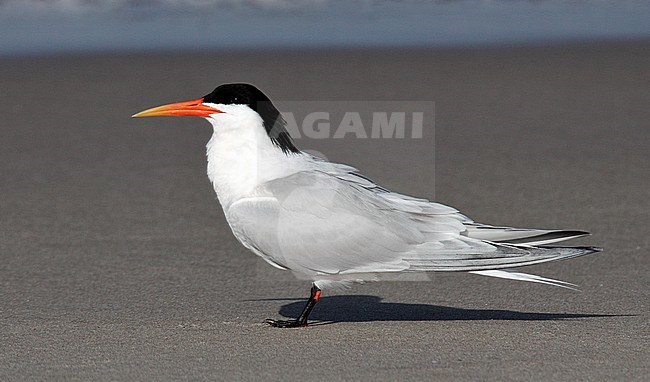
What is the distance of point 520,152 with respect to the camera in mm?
8070

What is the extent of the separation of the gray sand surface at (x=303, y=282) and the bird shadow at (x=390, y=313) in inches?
0.6

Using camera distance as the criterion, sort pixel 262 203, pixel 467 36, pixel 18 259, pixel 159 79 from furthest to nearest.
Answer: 1. pixel 467 36
2. pixel 159 79
3. pixel 18 259
4. pixel 262 203

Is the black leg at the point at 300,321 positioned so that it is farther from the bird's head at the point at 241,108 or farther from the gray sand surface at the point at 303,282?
the bird's head at the point at 241,108

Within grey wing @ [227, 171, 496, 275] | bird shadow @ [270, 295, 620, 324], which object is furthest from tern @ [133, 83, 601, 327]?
bird shadow @ [270, 295, 620, 324]

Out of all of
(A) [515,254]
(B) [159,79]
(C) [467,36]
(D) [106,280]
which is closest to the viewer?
(A) [515,254]

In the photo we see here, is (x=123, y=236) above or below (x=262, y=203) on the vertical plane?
below

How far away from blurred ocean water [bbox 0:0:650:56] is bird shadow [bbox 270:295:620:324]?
1291cm

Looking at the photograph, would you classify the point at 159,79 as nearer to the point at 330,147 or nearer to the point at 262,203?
the point at 330,147

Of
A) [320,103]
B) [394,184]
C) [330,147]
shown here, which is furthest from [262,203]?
[320,103]

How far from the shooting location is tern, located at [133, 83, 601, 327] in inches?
152

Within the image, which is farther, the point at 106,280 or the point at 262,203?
the point at 106,280

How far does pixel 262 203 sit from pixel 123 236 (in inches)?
71.3

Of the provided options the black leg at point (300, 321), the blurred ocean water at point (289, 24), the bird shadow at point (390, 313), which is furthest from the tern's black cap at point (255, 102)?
the blurred ocean water at point (289, 24)

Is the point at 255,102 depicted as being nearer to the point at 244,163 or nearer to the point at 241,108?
the point at 241,108
